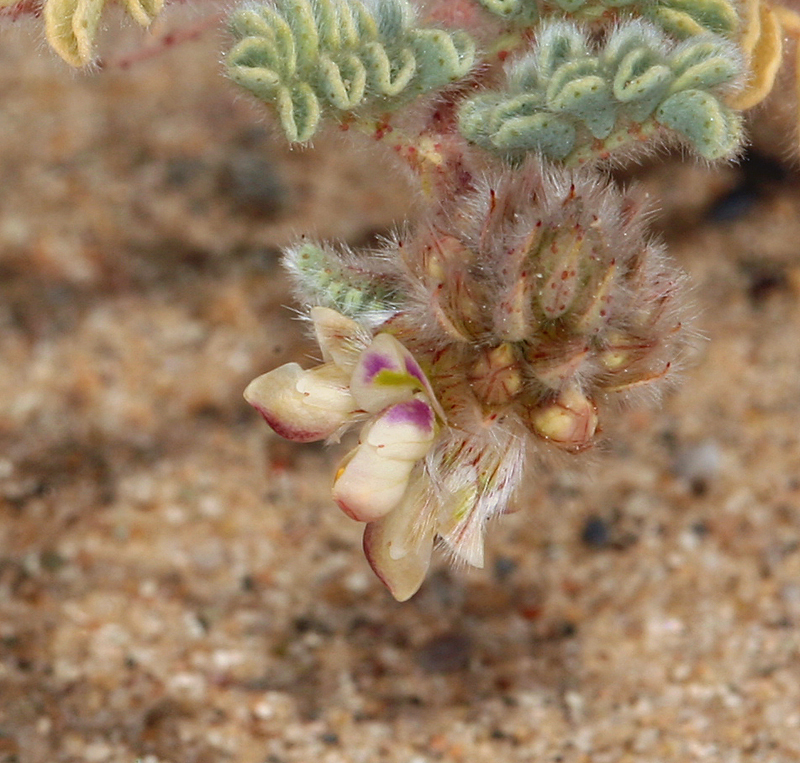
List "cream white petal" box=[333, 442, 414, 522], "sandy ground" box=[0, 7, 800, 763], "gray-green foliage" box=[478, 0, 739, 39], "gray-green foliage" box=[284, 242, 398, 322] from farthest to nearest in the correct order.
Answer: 1. "sandy ground" box=[0, 7, 800, 763]
2. "gray-green foliage" box=[478, 0, 739, 39]
3. "gray-green foliage" box=[284, 242, 398, 322]
4. "cream white petal" box=[333, 442, 414, 522]

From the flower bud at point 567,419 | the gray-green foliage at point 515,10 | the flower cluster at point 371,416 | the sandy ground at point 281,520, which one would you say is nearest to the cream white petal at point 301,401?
the flower cluster at point 371,416

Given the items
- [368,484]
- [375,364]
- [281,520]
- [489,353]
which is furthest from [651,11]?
[281,520]

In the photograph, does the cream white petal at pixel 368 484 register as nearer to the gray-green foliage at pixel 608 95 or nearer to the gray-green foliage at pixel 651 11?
the gray-green foliage at pixel 608 95

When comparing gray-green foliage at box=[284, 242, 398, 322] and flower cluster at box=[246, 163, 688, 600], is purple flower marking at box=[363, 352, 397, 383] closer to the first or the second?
flower cluster at box=[246, 163, 688, 600]

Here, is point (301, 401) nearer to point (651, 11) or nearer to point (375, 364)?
point (375, 364)

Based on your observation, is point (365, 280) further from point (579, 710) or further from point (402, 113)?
point (579, 710)

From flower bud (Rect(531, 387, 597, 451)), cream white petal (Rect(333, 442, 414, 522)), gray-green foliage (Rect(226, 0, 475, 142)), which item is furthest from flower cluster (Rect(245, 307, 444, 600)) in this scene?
gray-green foliage (Rect(226, 0, 475, 142))
